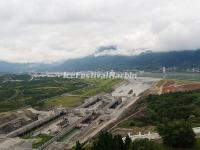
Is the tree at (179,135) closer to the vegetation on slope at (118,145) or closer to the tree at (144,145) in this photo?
the vegetation on slope at (118,145)

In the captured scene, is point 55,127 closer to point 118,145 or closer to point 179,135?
point 179,135

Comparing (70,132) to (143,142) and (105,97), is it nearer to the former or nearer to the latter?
(143,142)

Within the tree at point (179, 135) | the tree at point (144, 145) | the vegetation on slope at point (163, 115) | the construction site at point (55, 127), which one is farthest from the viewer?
the vegetation on slope at point (163, 115)

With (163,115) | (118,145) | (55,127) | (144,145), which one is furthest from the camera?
(55,127)

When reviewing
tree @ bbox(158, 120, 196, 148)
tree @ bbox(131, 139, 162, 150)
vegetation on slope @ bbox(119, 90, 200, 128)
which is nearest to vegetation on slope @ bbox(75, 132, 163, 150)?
tree @ bbox(131, 139, 162, 150)

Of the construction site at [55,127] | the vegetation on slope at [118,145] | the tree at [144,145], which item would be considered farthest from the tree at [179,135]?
the construction site at [55,127]

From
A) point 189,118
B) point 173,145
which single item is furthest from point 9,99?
point 173,145

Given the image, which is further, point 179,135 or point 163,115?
point 163,115

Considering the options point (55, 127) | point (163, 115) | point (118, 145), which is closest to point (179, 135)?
point (118, 145)
